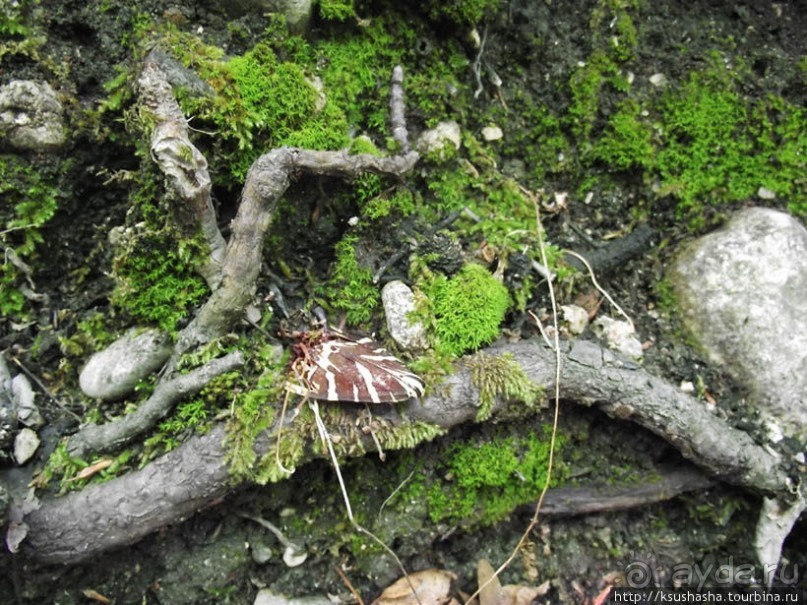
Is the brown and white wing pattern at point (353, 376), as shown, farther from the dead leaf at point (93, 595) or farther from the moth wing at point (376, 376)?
the dead leaf at point (93, 595)

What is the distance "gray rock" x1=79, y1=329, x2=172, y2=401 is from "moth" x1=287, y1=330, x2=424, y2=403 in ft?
2.16

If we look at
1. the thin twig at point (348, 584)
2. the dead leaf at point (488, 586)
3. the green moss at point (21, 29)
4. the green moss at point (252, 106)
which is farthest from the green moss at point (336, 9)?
the dead leaf at point (488, 586)

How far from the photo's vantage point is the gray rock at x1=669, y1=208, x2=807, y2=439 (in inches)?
121

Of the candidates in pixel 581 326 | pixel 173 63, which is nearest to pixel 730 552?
pixel 581 326

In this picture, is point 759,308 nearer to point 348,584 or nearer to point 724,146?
point 724,146

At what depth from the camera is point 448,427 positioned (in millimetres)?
2818

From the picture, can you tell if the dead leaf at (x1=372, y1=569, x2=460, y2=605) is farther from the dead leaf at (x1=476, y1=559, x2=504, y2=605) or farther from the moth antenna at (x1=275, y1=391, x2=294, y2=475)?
the moth antenna at (x1=275, y1=391, x2=294, y2=475)

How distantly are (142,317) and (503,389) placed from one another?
180 centimetres

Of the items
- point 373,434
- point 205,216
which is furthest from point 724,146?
point 205,216

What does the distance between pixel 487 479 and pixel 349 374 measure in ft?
3.18

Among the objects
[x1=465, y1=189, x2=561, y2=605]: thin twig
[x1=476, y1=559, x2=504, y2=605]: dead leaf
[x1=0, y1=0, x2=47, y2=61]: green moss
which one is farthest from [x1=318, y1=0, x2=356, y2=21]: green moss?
[x1=476, y1=559, x2=504, y2=605]: dead leaf

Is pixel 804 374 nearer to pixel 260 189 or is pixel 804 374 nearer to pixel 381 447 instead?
pixel 381 447

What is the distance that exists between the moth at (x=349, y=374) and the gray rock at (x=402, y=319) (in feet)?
0.40

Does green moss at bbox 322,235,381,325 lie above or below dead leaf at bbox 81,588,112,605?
above
